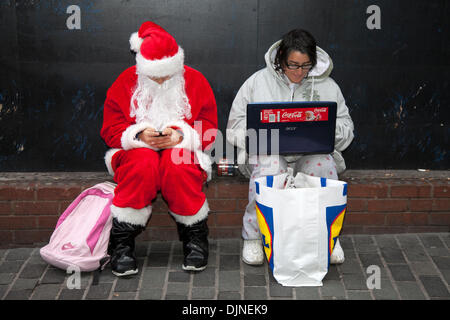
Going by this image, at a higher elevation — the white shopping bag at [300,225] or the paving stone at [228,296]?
the white shopping bag at [300,225]

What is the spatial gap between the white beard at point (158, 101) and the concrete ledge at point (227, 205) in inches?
25.2

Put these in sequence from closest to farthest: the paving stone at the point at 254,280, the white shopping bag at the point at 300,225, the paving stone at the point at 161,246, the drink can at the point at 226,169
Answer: the white shopping bag at the point at 300,225, the paving stone at the point at 254,280, the paving stone at the point at 161,246, the drink can at the point at 226,169

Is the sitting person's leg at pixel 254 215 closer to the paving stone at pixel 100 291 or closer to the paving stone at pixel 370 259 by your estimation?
the paving stone at pixel 370 259

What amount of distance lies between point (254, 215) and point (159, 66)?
3.62 feet

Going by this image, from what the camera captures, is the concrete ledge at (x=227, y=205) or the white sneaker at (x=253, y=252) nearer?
the white sneaker at (x=253, y=252)

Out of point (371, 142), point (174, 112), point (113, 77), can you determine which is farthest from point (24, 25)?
point (371, 142)

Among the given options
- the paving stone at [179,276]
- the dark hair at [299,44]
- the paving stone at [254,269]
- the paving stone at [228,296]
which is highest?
the dark hair at [299,44]

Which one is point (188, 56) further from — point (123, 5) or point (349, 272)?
point (349, 272)

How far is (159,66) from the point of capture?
10.8ft

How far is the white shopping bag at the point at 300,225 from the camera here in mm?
3098

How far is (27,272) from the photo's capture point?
3.46m

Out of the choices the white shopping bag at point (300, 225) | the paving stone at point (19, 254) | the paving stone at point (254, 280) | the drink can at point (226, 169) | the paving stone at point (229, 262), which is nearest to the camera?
the white shopping bag at point (300, 225)

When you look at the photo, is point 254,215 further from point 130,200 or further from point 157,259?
point 130,200

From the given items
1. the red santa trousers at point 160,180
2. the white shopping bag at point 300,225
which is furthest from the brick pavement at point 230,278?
the red santa trousers at point 160,180
